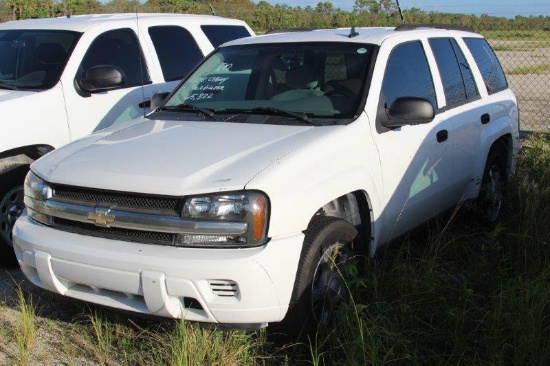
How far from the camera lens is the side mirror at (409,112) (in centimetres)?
435

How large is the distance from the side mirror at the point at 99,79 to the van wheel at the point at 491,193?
3.27 m

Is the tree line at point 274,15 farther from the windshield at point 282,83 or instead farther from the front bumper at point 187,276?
the front bumper at point 187,276

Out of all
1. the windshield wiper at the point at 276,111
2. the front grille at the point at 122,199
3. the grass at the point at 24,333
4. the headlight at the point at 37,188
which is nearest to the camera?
the front grille at the point at 122,199

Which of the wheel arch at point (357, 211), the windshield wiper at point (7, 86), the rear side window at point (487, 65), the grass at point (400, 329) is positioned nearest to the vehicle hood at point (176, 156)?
the wheel arch at point (357, 211)

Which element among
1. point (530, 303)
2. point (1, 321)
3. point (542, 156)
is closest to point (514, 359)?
point (530, 303)

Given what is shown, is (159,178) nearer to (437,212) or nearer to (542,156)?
(437,212)

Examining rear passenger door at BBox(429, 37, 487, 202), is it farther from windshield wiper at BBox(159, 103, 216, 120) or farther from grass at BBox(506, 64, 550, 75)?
grass at BBox(506, 64, 550, 75)

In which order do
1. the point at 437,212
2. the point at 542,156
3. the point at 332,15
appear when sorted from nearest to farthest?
the point at 437,212 → the point at 542,156 → the point at 332,15

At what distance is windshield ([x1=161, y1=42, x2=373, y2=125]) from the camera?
14.7ft

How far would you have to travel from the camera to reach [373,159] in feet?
13.9

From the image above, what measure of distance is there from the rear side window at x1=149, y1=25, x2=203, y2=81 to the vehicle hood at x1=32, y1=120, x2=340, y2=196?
2.33 m

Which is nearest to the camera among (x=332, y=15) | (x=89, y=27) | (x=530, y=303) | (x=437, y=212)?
(x=530, y=303)

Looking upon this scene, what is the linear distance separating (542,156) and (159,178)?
4427 mm

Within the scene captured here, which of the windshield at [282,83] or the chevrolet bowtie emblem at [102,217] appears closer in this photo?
the chevrolet bowtie emblem at [102,217]
